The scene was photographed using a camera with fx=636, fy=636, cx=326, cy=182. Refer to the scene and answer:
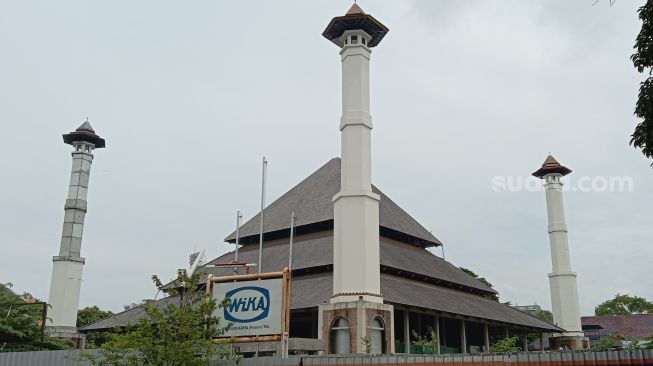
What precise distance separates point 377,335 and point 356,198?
5607mm

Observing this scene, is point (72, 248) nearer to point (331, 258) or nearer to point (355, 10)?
point (331, 258)

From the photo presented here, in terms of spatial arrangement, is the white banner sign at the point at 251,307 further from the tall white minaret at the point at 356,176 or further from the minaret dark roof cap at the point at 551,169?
the minaret dark roof cap at the point at 551,169

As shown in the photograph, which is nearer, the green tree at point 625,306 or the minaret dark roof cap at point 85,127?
the minaret dark roof cap at point 85,127

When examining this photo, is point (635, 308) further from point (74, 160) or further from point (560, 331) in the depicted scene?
point (74, 160)

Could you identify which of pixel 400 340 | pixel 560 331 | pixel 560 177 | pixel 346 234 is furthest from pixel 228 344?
pixel 560 177

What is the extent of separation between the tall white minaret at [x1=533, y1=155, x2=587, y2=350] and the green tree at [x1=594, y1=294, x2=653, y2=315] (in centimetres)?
4886

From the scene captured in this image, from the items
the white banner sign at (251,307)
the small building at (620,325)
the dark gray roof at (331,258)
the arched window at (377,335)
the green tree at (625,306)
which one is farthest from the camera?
the green tree at (625,306)

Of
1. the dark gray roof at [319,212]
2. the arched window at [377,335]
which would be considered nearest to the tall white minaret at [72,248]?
the dark gray roof at [319,212]

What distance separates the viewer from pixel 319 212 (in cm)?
3584

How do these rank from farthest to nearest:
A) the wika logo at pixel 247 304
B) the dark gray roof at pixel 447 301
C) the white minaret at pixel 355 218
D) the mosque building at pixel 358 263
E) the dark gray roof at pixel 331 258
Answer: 1. the dark gray roof at pixel 331 258
2. the dark gray roof at pixel 447 301
3. the mosque building at pixel 358 263
4. the white minaret at pixel 355 218
5. the wika logo at pixel 247 304

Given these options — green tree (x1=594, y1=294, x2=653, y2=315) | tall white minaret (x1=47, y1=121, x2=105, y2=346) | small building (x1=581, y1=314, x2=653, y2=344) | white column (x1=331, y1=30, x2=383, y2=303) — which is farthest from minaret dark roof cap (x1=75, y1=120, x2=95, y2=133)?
green tree (x1=594, y1=294, x2=653, y2=315)

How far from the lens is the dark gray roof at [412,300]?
2838cm

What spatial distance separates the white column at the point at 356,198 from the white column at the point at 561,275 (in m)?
23.8

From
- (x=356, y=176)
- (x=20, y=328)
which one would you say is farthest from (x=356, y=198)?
(x=20, y=328)
